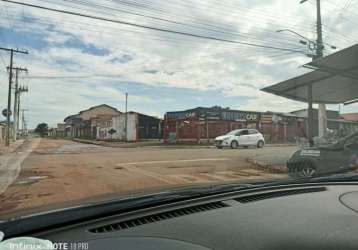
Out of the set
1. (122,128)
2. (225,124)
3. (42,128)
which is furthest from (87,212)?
(42,128)

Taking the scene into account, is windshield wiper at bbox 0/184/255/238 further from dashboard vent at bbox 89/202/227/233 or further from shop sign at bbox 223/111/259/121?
shop sign at bbox 223/111/259/121

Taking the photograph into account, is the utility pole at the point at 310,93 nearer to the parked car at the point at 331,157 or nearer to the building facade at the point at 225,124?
the parked car at the point at 331,157

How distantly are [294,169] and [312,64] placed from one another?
14.0 ft

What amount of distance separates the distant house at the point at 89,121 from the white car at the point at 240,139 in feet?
110

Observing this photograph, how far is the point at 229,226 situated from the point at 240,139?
32380 mm

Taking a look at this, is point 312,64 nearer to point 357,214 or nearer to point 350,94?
point 350,94

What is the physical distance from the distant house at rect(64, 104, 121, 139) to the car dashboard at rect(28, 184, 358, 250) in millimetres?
63025

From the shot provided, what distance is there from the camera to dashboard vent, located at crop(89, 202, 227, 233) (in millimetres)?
2387

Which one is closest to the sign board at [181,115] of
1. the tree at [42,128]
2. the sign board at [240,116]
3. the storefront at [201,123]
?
the storefront at [201,123]

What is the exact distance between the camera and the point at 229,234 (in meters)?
2.29

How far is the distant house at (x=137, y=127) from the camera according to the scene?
56.8 meters

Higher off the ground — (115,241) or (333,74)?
(333,74)

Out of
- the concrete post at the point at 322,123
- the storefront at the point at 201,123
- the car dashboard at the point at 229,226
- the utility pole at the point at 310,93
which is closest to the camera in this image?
the car dashboard at the point at 229,226

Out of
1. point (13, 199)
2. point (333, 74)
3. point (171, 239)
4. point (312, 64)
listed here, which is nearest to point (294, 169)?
point (312, 64)
